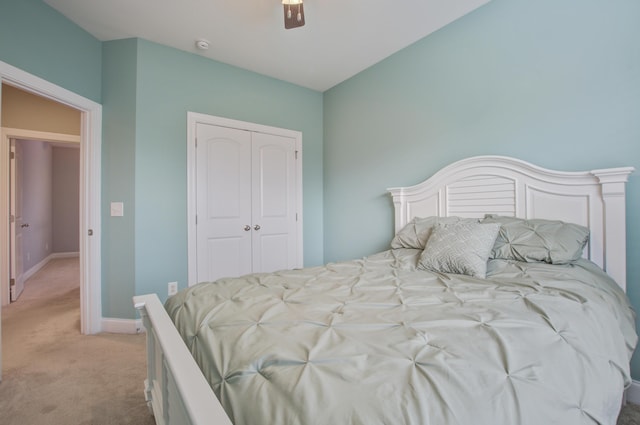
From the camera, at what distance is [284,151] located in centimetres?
351

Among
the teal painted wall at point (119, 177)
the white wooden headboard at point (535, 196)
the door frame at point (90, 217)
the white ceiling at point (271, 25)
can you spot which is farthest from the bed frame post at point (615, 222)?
the door frame at point (90, 217)

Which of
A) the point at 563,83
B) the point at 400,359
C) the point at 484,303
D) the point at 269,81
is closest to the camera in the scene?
the point at 400,359

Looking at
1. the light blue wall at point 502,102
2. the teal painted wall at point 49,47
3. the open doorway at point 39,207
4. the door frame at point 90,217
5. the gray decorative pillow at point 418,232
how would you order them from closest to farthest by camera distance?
the light blue wall at point 502,102 → the teal painted wall at point 49,47 → the gray decorative pillow at point 418,232 → the door frame at point 90,217 → the open doorway at point 39,207

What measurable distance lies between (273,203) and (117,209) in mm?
1518

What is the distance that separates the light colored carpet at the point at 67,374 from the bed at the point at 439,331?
43cm

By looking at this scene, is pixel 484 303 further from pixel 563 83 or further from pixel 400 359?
pixel 563 83

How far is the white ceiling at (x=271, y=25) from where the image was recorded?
2195 mm

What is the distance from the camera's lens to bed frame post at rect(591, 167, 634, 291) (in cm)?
155

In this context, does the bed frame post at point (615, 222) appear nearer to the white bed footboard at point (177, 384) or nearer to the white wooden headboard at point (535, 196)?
the white wooden headboard at point (535, 196)

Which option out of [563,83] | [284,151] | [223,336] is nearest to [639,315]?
[563,83]

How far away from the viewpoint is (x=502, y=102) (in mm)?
2102

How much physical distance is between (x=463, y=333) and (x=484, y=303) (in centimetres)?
33

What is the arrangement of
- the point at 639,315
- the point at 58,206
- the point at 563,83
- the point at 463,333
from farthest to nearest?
the point at 58,206 → the point at 563,83 → the point at 639,315 → the point at 463,333

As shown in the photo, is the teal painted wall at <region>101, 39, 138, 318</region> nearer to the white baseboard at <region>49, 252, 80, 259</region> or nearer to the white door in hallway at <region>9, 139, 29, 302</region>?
the white door in hallway at <region>9, 139, 29, 302</region>
